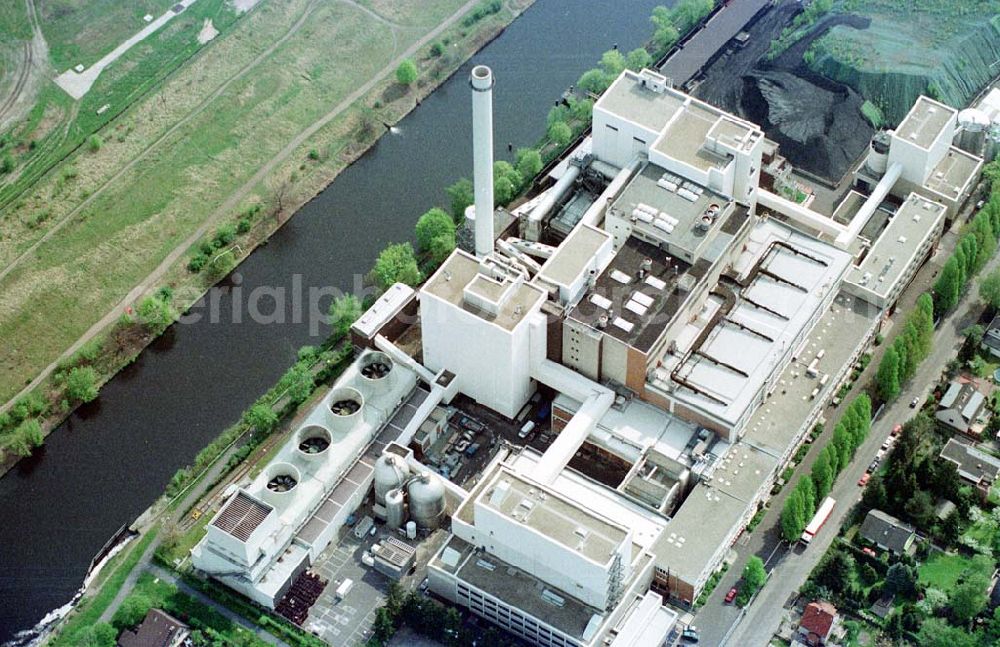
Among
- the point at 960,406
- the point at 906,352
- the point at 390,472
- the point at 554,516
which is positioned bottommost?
the point at 390,472

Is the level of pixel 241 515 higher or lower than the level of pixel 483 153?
lower

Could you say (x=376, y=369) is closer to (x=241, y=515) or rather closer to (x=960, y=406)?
(x=241, y=515)

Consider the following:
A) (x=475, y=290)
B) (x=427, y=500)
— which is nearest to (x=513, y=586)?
(x=427, y=500)

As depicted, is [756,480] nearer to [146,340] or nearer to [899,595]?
[899,595]

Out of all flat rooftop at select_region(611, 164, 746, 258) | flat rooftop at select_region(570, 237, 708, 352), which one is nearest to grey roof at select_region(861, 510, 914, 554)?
flat rooftop at select_region(570, 237, 708, 352)

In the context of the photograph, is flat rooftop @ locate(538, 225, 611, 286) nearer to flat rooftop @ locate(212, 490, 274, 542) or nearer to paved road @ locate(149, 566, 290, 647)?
flat rooftop @ locate(212, 490, 274, 542)

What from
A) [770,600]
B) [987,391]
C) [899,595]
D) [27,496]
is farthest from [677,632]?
[27,496]
